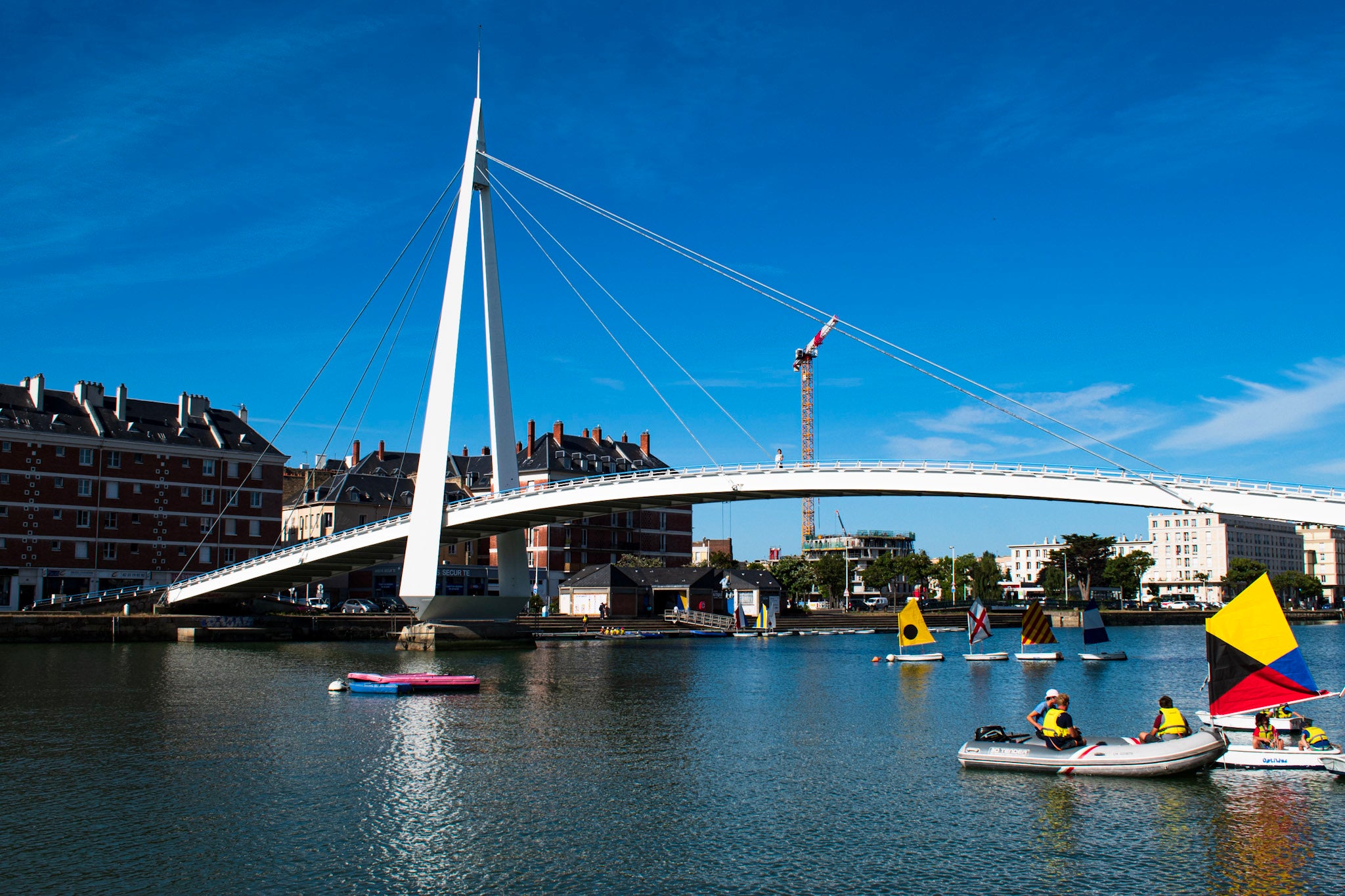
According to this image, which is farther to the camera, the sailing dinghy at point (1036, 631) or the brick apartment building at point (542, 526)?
the brick apartment building at point (542, 526)

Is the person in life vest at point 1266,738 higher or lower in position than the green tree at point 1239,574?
lower

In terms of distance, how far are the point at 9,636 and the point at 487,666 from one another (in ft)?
95.9

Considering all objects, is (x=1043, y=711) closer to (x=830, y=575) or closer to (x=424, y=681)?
(x=424, y=681)

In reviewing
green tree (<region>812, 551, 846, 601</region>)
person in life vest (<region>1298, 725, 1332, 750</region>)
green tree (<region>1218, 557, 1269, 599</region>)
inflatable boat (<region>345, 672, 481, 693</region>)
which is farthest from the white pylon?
green tree (<region>1218, 557, 1269, 599</region>)

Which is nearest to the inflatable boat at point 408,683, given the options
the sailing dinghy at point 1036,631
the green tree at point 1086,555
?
the sailing dinghy at point 1036,631

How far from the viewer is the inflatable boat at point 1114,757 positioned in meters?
22.7

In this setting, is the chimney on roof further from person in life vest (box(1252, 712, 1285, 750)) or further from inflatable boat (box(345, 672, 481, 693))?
person in life vest (box(1252, 712, 1285, 750))

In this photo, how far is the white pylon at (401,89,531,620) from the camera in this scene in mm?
57531

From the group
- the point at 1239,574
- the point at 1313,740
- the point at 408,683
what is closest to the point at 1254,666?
the point at 1313,740

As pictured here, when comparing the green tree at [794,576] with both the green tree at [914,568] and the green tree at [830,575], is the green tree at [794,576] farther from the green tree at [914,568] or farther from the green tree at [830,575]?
the green tree at [914,568]

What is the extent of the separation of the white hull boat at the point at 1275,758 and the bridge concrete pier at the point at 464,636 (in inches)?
1670

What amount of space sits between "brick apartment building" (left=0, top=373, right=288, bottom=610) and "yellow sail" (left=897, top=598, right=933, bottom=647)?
46.2 m

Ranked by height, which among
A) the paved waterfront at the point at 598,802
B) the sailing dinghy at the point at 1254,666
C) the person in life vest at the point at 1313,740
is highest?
the sailing dinghy at the point at 1254,666

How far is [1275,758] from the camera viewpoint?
77.4ft
